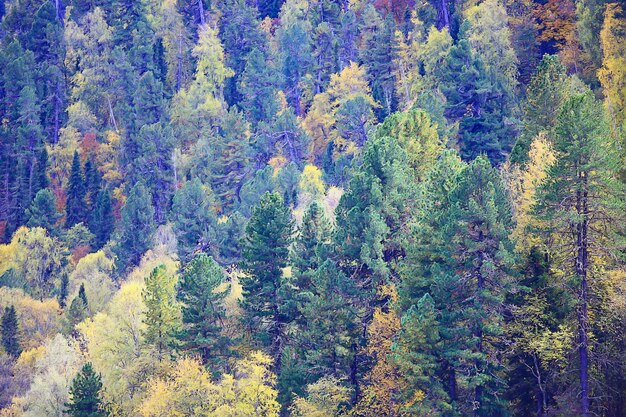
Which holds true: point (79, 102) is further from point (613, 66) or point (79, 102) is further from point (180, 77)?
point (613, 66)

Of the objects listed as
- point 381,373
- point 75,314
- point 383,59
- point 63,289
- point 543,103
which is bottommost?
point 381,373

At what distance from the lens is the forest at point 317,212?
117ft

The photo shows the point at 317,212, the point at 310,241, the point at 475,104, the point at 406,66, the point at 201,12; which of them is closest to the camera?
the point at 310,241

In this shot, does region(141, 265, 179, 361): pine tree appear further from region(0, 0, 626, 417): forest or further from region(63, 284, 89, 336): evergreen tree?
region(63, 284, 89, 336): evergreen tree

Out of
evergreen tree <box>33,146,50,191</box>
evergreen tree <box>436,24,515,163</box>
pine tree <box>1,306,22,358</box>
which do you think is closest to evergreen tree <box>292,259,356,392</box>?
evergreen tree <box>436,24,515,163</box>

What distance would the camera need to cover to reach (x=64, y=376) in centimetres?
5359

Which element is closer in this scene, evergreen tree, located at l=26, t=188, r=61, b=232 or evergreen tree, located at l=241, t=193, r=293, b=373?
evergreen tree, located at l=241, t=193, r=293, b=373

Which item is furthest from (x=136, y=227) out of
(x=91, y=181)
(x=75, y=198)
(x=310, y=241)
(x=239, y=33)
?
(x=310, y=241)

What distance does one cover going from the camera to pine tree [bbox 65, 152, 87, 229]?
9462 cm

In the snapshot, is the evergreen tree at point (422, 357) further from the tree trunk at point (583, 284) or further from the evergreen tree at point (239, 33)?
the evergreen tree at point (239, 33)

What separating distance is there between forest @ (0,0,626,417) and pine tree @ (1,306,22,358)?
23 centimetres

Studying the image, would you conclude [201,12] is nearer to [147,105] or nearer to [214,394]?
[147,105]

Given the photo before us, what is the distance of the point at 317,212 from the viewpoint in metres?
44.8

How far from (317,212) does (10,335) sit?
115 ft
